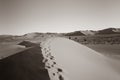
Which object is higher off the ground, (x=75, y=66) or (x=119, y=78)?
(x=75, y=66)

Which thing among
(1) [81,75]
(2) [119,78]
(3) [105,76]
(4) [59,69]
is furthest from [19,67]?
(2) [119,78]

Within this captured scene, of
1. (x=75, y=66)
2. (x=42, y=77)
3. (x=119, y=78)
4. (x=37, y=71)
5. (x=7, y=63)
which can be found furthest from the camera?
(x=119, y=78)

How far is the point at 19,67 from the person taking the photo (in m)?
2.55

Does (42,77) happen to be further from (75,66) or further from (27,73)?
(75,66)

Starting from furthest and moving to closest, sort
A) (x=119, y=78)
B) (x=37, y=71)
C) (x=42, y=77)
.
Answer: (x=119, y=78)
(x=37, y=71)
(x=42, y=77)

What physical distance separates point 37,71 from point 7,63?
56 cm

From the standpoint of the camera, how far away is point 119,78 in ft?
10.9

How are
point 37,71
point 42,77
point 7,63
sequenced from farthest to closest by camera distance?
point 7,63
point 37,71
point 42,77

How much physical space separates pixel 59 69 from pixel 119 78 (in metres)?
1.36

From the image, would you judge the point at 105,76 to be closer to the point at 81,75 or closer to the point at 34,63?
the point at 81,75

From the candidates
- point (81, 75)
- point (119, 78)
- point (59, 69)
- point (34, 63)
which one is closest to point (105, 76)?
point (119, 78)

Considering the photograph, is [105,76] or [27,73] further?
[105,76]

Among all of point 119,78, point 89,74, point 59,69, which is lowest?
point 119,78

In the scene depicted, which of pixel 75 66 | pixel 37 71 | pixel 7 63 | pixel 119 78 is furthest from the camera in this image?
pixel 119 78
